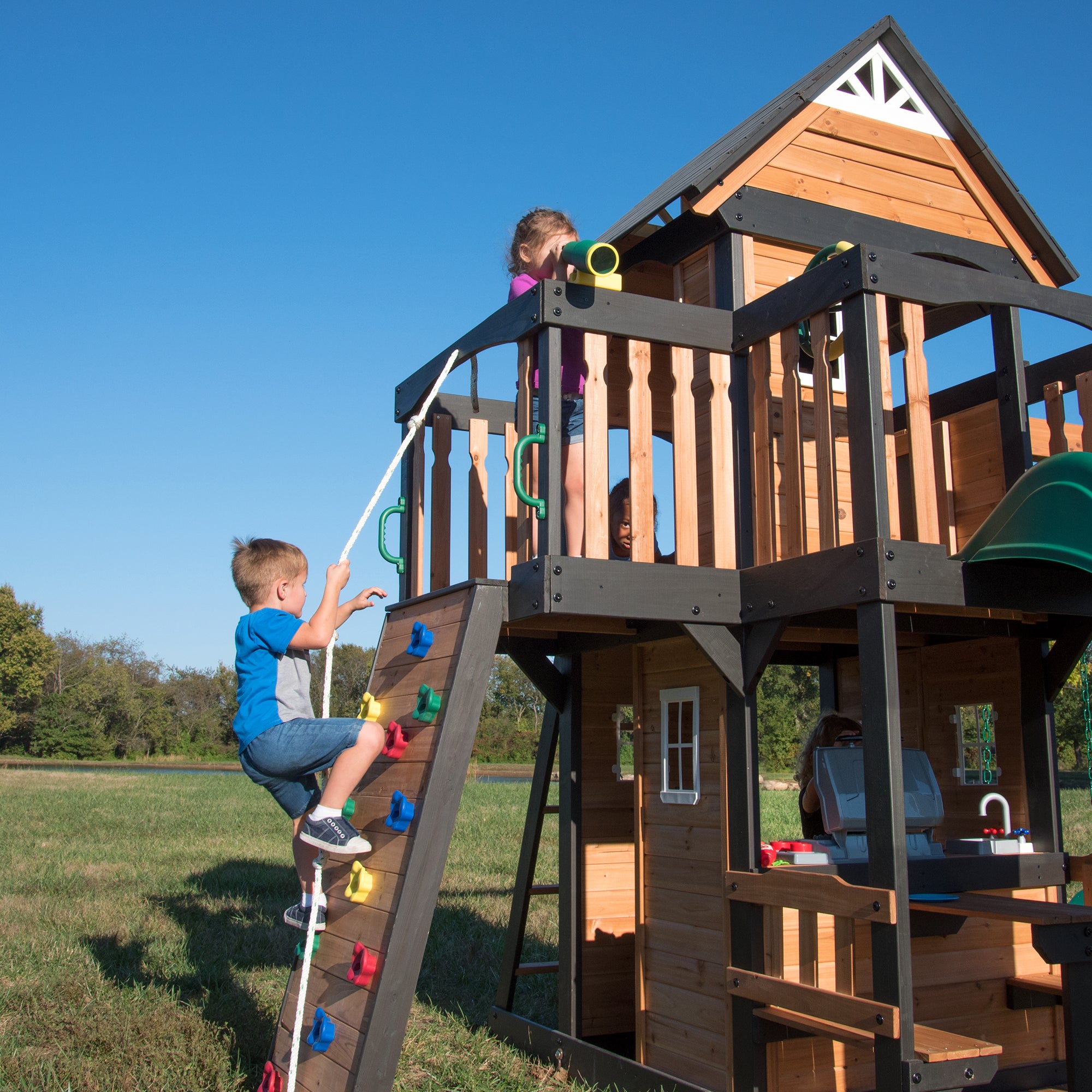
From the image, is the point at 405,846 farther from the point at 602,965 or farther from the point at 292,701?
the point at 602,965

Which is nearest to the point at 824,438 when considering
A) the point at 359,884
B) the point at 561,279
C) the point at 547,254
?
the point at 561,279

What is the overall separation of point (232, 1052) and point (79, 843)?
35.5 feet

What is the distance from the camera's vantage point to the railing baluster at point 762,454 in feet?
16.6

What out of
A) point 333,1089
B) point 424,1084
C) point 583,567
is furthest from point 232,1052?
point 583,567

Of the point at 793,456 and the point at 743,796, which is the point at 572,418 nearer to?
the point at 793,456

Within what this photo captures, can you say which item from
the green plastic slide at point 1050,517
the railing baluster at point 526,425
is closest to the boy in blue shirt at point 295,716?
the railing baluster at point 526,425

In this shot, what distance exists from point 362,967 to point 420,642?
1.38 m

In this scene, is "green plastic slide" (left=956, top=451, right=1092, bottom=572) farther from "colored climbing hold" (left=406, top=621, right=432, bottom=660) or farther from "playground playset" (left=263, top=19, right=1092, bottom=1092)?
"colored climbing hold" (left=406, top=621, right=432, bottom=660)

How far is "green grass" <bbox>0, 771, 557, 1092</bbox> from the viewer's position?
18.8ft

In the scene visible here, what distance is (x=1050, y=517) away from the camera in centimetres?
423

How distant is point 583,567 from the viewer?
4.63m

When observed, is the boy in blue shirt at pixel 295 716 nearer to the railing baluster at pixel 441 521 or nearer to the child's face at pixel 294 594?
the child's face at pixel 294 594

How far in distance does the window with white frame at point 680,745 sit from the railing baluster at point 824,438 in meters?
1.40

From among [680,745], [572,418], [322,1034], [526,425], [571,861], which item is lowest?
[322,1034]
